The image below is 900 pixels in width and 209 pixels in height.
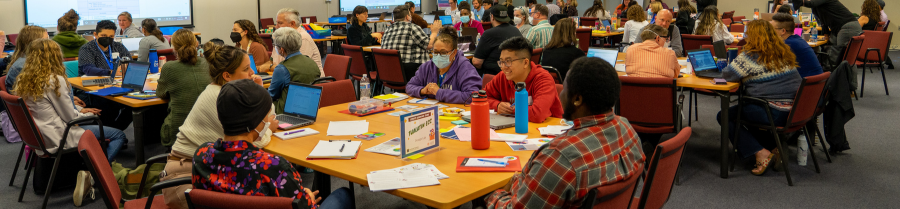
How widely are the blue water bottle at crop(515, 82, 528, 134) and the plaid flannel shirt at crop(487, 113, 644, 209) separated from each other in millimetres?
892

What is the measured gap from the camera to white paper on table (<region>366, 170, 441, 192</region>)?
77.2 inches

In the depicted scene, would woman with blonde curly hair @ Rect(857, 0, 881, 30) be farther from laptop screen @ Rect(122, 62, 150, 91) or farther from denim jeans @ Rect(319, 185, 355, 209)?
laptop screen @ Rect(122, 62, 150, 91)

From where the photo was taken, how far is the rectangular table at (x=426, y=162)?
190 cm

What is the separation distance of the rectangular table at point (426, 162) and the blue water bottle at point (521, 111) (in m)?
0.05

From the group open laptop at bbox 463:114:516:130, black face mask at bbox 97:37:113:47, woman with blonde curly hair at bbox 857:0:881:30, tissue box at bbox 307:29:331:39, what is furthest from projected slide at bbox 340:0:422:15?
open laptop at bbox 463:114:516:130

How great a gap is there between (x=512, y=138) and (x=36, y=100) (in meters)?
2.72

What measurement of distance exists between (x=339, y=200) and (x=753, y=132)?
3.07m

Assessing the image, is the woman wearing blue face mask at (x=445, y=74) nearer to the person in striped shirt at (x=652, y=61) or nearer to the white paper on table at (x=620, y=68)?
the person in striped shirt at (x=652, y=61)

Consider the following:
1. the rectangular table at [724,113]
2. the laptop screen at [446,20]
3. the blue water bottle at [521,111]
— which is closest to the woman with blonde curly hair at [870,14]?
the rectangular table at [724,113]

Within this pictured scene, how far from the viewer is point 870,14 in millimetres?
8398

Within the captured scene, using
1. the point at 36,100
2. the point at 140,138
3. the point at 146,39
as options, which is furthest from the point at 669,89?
the point at 146,39

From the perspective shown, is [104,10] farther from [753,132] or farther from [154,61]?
[753,132]

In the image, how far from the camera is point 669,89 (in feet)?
11.8

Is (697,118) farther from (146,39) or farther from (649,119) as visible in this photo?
(146,39)
